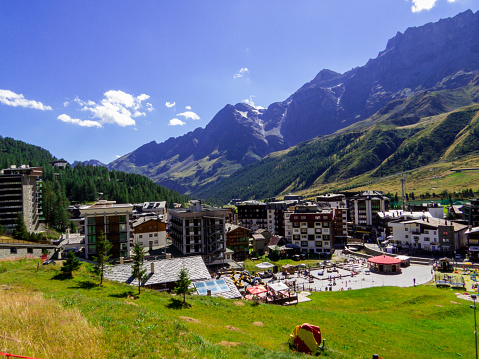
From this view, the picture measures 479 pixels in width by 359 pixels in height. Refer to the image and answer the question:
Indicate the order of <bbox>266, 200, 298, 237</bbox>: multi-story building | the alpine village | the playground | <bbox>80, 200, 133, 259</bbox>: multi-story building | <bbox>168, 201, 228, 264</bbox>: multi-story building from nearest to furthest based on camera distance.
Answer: the alpine village
the playground
<bbox>80, 200, 133, 259</bbox>: multi-story building
<bbox>168, 201, 228, 264</bbox>: multi-story building
<bbox>266, 200, 298, 237</bbox>: multi-story building

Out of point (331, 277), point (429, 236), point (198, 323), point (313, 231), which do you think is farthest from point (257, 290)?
point (429, 236)

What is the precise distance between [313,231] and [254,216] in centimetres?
4815

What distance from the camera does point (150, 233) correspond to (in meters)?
86.4

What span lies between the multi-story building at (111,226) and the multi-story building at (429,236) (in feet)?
324

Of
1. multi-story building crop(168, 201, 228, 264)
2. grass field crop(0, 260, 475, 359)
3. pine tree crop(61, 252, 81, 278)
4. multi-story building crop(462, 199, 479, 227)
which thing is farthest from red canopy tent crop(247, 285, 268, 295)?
multi-story building crop(462, 199, 479, 227)

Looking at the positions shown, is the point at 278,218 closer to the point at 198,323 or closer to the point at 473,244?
the point at 473,244

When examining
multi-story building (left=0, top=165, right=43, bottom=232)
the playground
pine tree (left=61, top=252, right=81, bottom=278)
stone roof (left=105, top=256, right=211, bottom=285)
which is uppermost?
multi-story building (left=0, top=165, right=43, bottom=232)

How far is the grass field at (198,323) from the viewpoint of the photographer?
51.7ft

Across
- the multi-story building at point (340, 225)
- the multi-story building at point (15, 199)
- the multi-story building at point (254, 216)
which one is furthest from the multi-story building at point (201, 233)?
the multi-story building at point (15, 199)

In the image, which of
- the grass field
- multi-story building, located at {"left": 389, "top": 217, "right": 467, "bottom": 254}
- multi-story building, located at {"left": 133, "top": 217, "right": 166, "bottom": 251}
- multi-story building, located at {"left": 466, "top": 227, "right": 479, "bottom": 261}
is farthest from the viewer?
multi-story building, located at {"left": 389, "top": 217, "right": 467, "bottom": 254}

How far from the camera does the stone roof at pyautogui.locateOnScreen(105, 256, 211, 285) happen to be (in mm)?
45469

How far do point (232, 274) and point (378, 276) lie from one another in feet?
135

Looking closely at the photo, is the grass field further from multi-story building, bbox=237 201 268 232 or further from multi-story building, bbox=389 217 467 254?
multi-story building, bbox=237 201 268 232

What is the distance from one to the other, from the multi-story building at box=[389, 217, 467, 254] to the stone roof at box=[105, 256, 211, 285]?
87.9 metres
